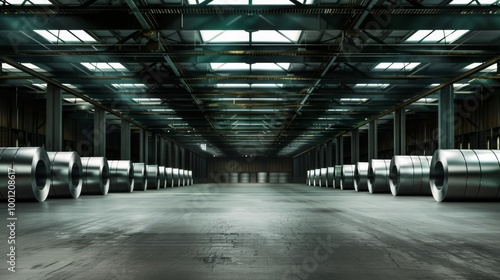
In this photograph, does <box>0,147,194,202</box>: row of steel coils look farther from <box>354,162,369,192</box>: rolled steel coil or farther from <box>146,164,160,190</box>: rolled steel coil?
<box>354,162,369,192</box>: rolled steel coil

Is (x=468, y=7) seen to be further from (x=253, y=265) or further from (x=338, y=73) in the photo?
(x=253, y=265)

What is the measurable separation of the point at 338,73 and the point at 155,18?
32.6ft

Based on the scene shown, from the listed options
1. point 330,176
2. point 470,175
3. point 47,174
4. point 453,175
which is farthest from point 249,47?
point 330,176

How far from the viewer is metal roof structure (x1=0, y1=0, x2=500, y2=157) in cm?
1348

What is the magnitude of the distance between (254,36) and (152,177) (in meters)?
20.7

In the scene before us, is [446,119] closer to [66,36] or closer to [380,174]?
[380,174]

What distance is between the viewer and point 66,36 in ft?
55.5

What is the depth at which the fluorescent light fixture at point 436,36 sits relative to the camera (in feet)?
54.2

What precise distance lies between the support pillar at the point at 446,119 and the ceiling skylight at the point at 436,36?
5.22 meters

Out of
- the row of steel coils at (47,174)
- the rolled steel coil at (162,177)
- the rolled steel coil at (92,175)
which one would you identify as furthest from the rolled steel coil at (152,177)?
the rolled steel coil at (92,175)

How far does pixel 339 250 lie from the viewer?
6531 mm

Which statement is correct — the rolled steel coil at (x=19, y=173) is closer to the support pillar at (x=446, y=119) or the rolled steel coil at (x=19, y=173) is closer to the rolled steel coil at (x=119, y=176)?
the rolled steel coil at (x=119, y=176)

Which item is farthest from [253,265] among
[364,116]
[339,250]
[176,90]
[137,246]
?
[364,116]

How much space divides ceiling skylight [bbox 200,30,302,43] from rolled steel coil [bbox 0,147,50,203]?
24.0 feet
